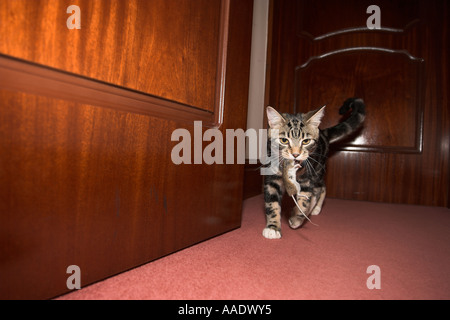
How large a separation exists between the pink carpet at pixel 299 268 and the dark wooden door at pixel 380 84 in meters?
0.74

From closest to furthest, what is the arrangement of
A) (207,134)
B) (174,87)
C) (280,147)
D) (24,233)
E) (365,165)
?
(24,233), (174,87), (207,134), (280,147), (365,165)

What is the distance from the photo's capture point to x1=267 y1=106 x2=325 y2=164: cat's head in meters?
0.98

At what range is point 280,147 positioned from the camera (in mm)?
1018

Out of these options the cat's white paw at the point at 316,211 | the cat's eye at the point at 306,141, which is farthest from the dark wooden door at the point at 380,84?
the cat's eye at the point at 306,141

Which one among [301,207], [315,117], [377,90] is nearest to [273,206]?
[301,207]

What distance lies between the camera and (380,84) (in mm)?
1685

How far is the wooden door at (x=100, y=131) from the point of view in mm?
391

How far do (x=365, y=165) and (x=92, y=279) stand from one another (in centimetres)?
171

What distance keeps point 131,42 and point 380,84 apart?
1.67m

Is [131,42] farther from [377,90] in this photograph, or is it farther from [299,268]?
[377,90]

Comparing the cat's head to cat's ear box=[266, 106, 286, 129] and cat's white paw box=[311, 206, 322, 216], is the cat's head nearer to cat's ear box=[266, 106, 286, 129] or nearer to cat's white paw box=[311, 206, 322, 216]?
cat's ear box=[266, 106, 286, 129]

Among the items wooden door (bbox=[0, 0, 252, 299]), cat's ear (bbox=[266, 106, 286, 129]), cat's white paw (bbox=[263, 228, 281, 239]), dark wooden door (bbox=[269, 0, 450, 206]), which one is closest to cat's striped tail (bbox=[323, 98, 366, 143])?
dark wooden door (bbox=[269, 0, 450, 206])

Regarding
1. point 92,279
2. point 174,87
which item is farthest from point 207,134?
point 92,279

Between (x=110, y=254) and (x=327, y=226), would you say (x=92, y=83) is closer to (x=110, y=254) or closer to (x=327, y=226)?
(x=110, y=254)
